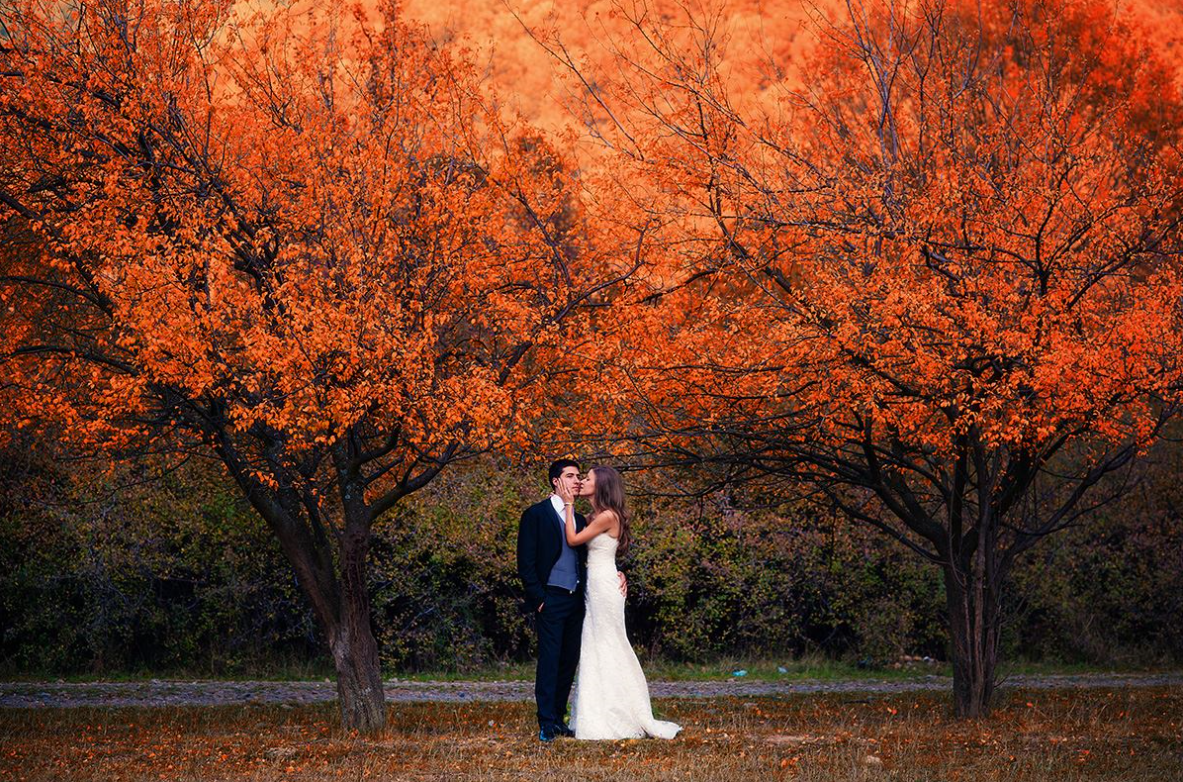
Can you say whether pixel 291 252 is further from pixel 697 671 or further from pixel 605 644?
pixel 697 671

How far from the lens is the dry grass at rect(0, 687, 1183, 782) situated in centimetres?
812

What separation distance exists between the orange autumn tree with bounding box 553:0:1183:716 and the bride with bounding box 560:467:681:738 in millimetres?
1137

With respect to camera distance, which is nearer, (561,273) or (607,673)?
(607,673)

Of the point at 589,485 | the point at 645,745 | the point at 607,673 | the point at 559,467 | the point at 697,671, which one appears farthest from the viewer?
the point at 697,671

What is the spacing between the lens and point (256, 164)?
11156mm

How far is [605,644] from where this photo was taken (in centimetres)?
982

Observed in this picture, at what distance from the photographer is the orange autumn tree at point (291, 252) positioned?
943 centimetres

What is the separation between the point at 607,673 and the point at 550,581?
2.56ft

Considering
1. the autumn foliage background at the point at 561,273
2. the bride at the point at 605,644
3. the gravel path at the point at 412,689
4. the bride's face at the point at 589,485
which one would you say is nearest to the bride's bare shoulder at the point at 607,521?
the bride at the point at 605,644

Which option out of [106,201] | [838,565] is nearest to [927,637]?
[838,565]

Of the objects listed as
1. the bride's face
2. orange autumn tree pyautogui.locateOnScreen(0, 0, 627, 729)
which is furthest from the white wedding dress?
orange autumn tree pyautogui.locateOnScreen(0, 0, 627, 729)

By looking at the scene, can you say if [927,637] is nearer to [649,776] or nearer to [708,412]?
[708,412]

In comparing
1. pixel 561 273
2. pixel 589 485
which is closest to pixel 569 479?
pixel 589 485

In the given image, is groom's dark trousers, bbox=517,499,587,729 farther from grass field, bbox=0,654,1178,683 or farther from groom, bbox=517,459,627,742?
grass field, bbox=0,654,1178,683
